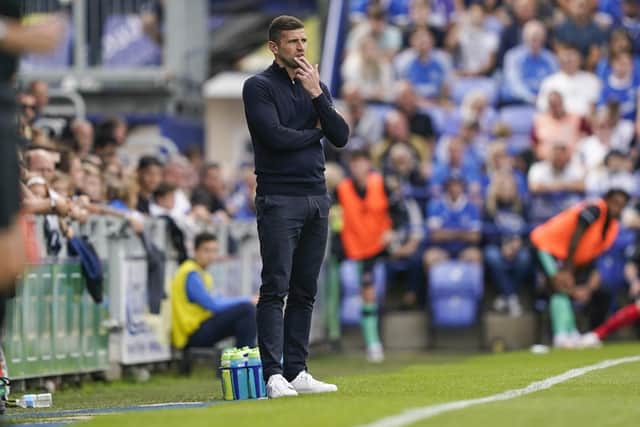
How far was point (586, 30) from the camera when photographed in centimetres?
2525

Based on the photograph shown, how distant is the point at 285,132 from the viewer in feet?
35.1

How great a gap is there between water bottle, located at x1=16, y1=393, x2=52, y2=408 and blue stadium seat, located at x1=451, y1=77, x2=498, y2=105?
1385 cm

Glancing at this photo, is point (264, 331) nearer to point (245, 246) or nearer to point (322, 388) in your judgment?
point (322, 388)

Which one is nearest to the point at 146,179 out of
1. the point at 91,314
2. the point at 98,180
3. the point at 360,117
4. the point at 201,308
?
the point at 98,180

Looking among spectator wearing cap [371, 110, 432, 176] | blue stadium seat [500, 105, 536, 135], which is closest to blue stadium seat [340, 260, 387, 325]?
spectator wearing cap [371, 110, 432, 176]

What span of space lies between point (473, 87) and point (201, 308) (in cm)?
934

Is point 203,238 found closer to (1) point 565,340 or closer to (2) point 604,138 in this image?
(1) point 565,340

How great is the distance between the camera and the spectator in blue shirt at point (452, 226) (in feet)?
71.2

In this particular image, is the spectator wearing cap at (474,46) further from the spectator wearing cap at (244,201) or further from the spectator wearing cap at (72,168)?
the spectator wearing cap at (72,168)

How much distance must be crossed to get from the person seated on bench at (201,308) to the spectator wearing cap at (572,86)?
8.93m

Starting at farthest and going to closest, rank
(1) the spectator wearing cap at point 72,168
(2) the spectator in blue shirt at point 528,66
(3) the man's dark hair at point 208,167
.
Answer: (2) the spectator in blue shirt at point 528,66 < (3) the man's dark hair at point 208,167 < (1) the spectator wearing cap at point 72,168

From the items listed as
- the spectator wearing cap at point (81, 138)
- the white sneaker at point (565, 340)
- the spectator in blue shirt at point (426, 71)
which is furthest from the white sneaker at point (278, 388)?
the spectator in blue shirt at point (426, 71)

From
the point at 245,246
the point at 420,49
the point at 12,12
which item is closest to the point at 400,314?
the point at 245,246

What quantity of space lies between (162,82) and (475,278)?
802cm
